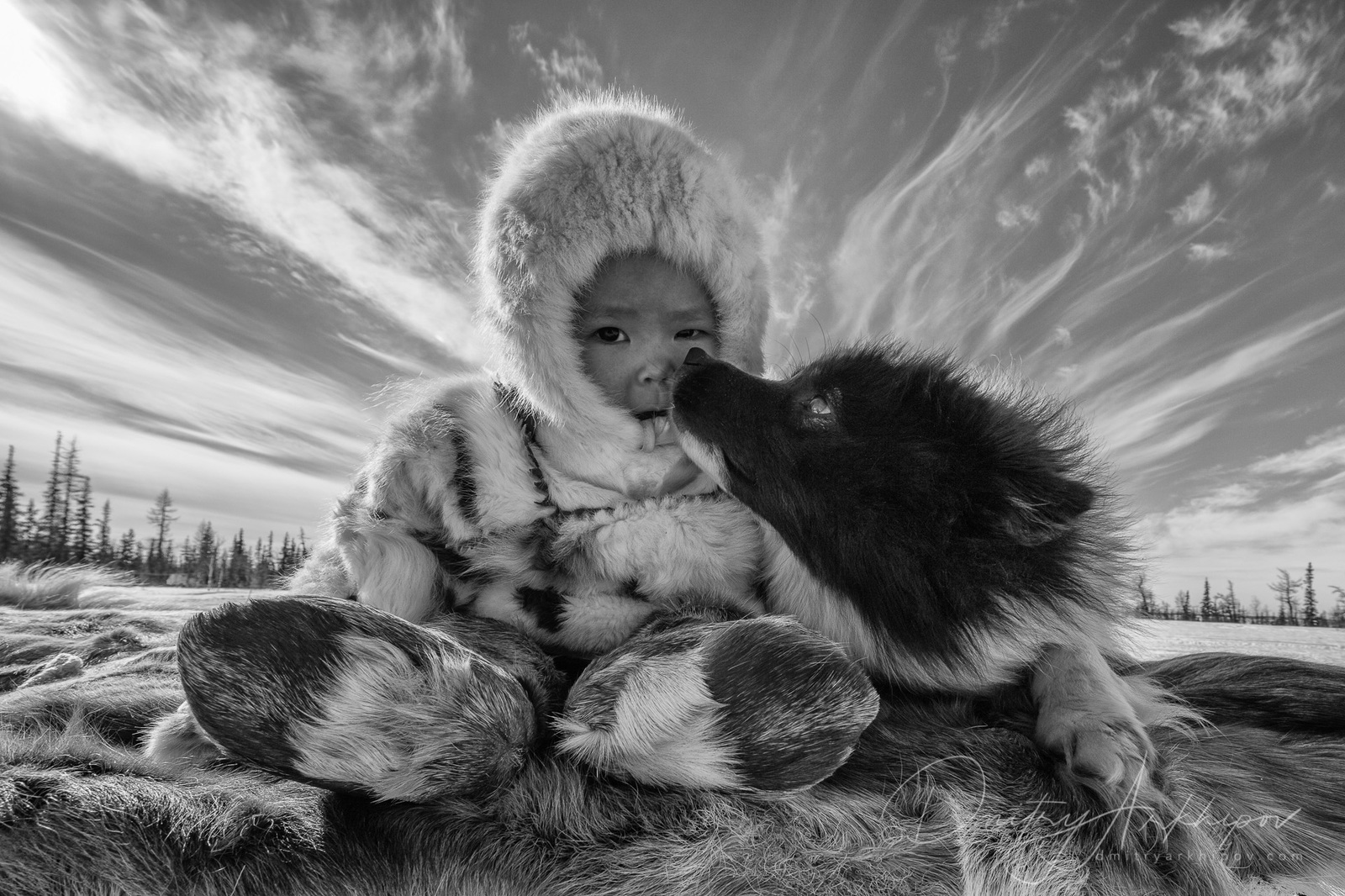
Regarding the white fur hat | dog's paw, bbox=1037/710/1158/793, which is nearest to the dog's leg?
dog's paw, bbox=1037/710/1158/793

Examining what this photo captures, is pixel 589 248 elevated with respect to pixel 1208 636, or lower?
elevated

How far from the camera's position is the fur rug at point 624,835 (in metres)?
0.97

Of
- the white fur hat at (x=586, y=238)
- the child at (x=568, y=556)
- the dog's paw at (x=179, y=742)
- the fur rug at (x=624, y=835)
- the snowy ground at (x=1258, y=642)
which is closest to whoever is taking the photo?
the fur rug at (x=624, y=835)

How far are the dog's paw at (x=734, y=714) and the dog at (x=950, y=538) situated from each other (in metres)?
0.45

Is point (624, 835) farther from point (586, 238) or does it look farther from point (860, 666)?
point (586, 238)

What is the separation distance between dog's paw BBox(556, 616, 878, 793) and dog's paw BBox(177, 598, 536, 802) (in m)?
0.20

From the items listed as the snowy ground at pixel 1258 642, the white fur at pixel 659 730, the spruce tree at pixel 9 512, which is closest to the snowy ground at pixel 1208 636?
the snowy ground at pixel 1258 642

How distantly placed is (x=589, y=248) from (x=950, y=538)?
4.37 feet

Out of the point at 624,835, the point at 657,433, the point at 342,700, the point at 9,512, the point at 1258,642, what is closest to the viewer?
the point at 342,700

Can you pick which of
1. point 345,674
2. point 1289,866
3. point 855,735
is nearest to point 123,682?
point 345,674

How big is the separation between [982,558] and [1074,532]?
0.28 m

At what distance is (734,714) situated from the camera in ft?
3.65

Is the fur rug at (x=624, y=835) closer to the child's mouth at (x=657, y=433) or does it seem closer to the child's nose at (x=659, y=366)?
the child's mouth at (x=657, y=433)

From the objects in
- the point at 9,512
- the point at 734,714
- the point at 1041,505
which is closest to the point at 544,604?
the point at 734,714
